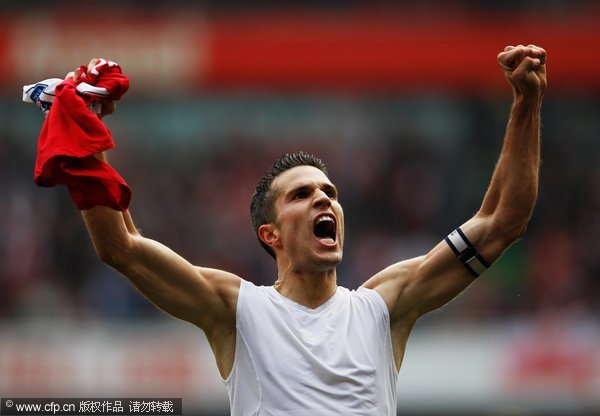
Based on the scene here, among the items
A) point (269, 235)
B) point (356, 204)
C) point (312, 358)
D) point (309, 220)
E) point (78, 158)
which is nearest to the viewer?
point (78, 158)

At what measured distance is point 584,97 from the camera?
1953 cm

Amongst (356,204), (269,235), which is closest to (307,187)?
(269,235)

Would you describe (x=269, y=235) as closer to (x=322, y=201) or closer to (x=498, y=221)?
(x=322, y=201)

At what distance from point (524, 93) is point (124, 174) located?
12037 millimetres

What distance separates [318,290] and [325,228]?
1.13 feet

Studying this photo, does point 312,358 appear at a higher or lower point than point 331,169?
lower

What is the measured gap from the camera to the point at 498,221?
20.0 ft

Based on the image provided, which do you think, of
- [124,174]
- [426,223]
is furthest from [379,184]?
[124,174]

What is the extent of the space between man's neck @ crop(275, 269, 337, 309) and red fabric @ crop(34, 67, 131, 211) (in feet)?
3.28

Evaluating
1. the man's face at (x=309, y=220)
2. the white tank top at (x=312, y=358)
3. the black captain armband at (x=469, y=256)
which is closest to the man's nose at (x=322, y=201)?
the man's face at (x=309, y=220)

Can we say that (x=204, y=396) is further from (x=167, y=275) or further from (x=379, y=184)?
(x=167, y=275)

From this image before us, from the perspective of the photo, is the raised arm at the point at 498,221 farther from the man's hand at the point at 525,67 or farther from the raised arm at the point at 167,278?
the raised arm at the point at 167,278

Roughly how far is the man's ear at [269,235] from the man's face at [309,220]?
0.02 m

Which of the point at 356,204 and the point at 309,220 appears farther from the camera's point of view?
the point at 356,204
